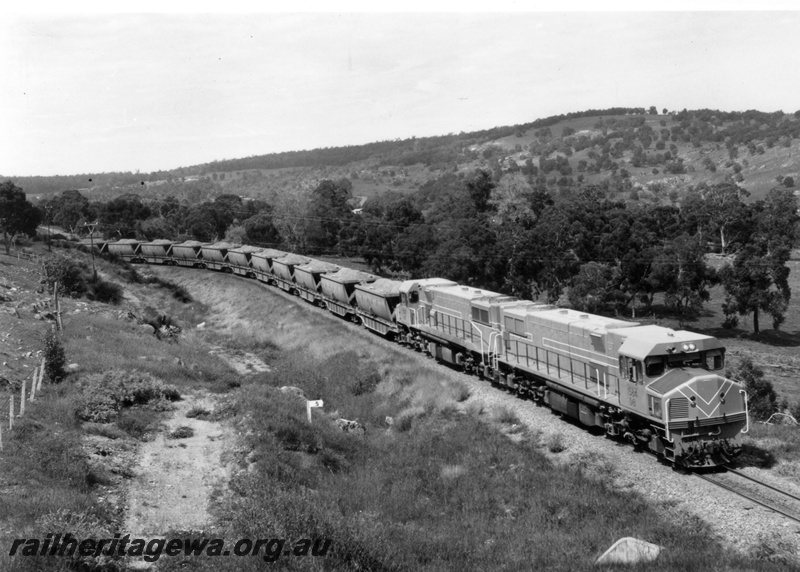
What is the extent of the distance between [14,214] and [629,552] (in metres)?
71.4

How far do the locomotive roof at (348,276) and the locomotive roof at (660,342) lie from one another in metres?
26.8

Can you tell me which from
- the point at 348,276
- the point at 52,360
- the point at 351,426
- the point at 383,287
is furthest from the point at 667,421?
the point at 348,276

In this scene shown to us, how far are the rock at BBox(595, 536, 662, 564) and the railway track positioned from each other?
3.48 meters

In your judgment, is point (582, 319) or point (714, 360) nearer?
point (714, 360)

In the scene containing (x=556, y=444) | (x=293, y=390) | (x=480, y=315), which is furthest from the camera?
(x=293, y=390)

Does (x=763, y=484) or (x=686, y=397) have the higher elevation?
(x=686, y=397)

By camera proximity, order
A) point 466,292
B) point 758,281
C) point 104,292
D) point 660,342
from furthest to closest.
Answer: point 758,281 → point 104,292 → point 466,292 → point 660,342

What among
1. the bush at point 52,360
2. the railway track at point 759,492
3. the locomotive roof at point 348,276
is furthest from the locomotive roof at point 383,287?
the railway track at point 759,492

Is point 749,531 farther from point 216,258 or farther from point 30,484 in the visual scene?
point 216,258

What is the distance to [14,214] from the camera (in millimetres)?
67312

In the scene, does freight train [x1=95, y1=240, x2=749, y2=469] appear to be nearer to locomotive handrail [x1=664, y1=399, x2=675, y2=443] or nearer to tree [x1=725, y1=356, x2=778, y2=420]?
locomotive handrail [x1=664, y1=399, x2=675, y2=443]

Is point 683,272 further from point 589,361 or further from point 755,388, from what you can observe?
point 589,361

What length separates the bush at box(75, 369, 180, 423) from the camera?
22.1 m

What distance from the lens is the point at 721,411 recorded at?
16.6 m
